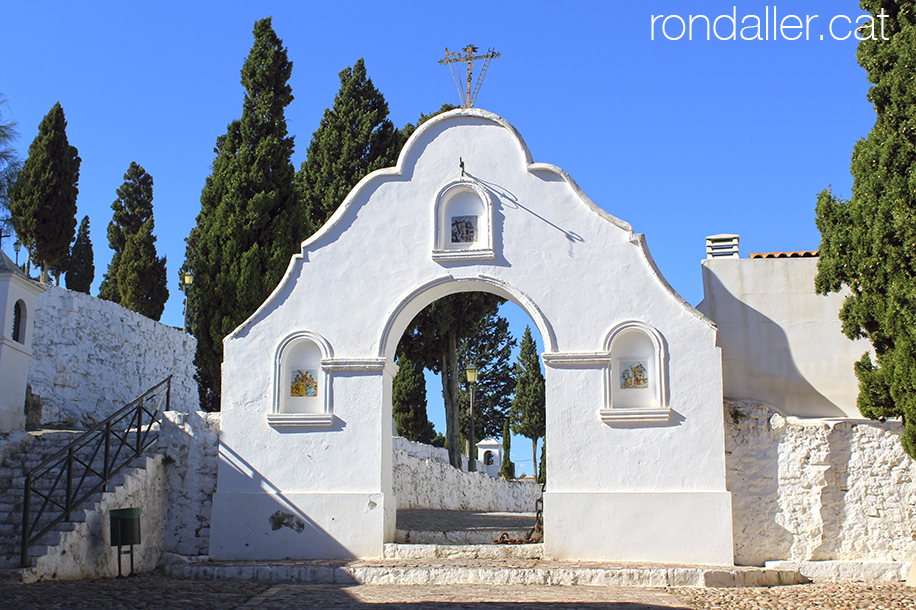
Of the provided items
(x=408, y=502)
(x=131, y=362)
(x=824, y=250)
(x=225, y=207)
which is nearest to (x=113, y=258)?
(x=131, y=362)

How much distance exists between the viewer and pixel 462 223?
1186cm

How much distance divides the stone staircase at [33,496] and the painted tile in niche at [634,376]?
264 inches

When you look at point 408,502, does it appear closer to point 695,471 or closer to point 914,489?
point 695,471

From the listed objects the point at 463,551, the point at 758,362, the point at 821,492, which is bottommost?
the point at 463,551

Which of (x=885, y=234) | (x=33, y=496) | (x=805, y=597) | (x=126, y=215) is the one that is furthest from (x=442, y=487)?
Result: (x=126, y=215)

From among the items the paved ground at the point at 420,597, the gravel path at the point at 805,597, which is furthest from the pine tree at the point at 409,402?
the gravel path at the point at 805,597

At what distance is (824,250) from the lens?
11.1m

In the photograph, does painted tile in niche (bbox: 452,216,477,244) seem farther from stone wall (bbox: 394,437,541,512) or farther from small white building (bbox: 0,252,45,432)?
small white building (bbox: 0,252,45,432)

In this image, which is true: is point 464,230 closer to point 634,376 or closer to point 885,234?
point 634,376

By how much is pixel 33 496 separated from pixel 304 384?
12.1 ft

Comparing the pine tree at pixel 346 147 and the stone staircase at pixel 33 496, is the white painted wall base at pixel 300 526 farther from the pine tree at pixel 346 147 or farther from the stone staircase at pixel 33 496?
the pine tree at pixel 346 147

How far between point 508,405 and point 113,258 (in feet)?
55.3

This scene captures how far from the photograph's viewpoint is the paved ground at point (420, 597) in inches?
307

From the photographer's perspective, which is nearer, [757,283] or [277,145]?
[757,283]
